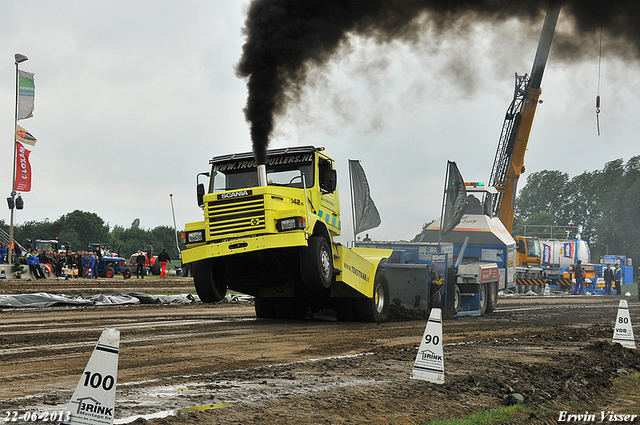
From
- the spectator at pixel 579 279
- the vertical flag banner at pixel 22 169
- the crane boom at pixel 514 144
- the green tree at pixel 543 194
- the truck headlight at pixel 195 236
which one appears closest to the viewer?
the truck headlight at pixel 195 236

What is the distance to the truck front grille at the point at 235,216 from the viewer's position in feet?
37.2

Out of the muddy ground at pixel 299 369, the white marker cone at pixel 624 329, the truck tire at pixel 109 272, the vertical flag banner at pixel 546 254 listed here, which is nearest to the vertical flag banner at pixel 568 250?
the vertical flag banner at pixel 546 254

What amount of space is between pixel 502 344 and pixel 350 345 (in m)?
2.69

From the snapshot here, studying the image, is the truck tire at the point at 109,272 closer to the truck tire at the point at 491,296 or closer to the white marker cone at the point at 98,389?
the truck tire at the point at 491,296

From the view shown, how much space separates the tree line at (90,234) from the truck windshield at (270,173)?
4165 inches

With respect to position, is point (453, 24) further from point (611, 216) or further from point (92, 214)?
point (92, 214)

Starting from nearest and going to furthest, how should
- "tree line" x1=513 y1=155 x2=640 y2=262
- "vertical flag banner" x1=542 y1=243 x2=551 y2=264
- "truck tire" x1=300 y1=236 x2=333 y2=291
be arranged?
"truck tire" x1=300 y1=236 x2=333 y2=291 → "vertical flag banner" x1=542 y1=243 x2=551 y2=264 → "tree line" x1=513 y1=155 x2=640 y2=262

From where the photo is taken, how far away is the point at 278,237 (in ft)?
36.7

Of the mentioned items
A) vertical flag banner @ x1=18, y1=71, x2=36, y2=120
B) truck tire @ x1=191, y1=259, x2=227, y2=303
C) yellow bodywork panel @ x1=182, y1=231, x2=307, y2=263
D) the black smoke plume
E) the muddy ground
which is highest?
vertical flag banner @ x1=18, y1=71, x2=36, y2=120

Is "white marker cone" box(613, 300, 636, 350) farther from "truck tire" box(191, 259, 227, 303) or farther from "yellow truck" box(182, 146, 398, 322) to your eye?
"truck tire" box(191, 259, 227, 303)

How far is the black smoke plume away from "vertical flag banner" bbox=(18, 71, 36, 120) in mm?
27669

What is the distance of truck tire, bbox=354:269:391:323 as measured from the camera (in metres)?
13.8

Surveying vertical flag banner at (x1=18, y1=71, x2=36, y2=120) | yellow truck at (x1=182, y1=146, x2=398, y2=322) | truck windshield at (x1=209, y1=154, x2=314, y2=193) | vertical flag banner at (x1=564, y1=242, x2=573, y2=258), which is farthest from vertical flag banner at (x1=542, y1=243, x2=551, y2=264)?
vertical flag banner at (x1=18, y1=71, x2=36, y2=120)

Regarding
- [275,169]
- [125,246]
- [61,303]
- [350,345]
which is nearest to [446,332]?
[350,345]
